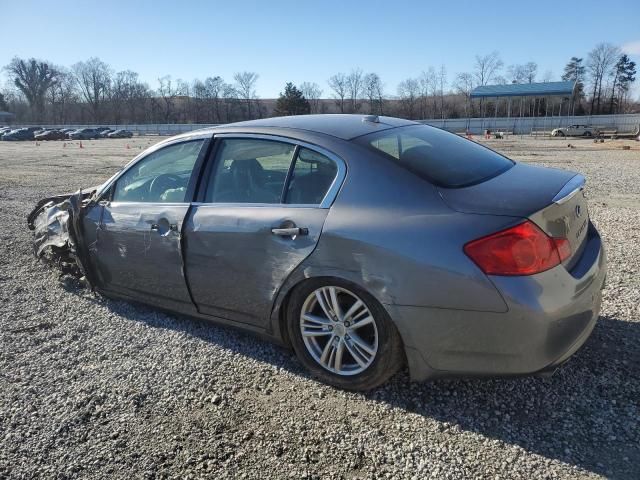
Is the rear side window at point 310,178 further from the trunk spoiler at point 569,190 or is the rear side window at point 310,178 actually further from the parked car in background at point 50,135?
the parked car in background at point 50,135

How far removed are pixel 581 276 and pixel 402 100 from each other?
4027 inches

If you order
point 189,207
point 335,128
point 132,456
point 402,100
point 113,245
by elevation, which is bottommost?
point 132,456

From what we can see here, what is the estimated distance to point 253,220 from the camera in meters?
3.06

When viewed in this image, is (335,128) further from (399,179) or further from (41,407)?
(41,407)

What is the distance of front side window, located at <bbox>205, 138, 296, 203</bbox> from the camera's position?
3.14m

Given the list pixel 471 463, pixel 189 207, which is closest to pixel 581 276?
pixel 471 463

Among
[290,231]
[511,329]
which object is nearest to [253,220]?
[290,231]

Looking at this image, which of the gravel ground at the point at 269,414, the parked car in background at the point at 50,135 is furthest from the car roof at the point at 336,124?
the parked car in background at the point at 50,135

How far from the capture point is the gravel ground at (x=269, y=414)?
2346 millimetres

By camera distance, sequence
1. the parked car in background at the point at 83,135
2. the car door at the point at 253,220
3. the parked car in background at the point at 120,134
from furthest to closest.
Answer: the parked car in background at the point at 120,134 < the parked car in background at the point at 83,135 < the car door at the point at 253,220

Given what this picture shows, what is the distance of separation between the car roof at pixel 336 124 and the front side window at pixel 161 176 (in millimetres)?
301

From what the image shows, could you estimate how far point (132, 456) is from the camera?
2461mm

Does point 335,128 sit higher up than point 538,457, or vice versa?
point 335,128

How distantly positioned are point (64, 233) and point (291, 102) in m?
70.2
